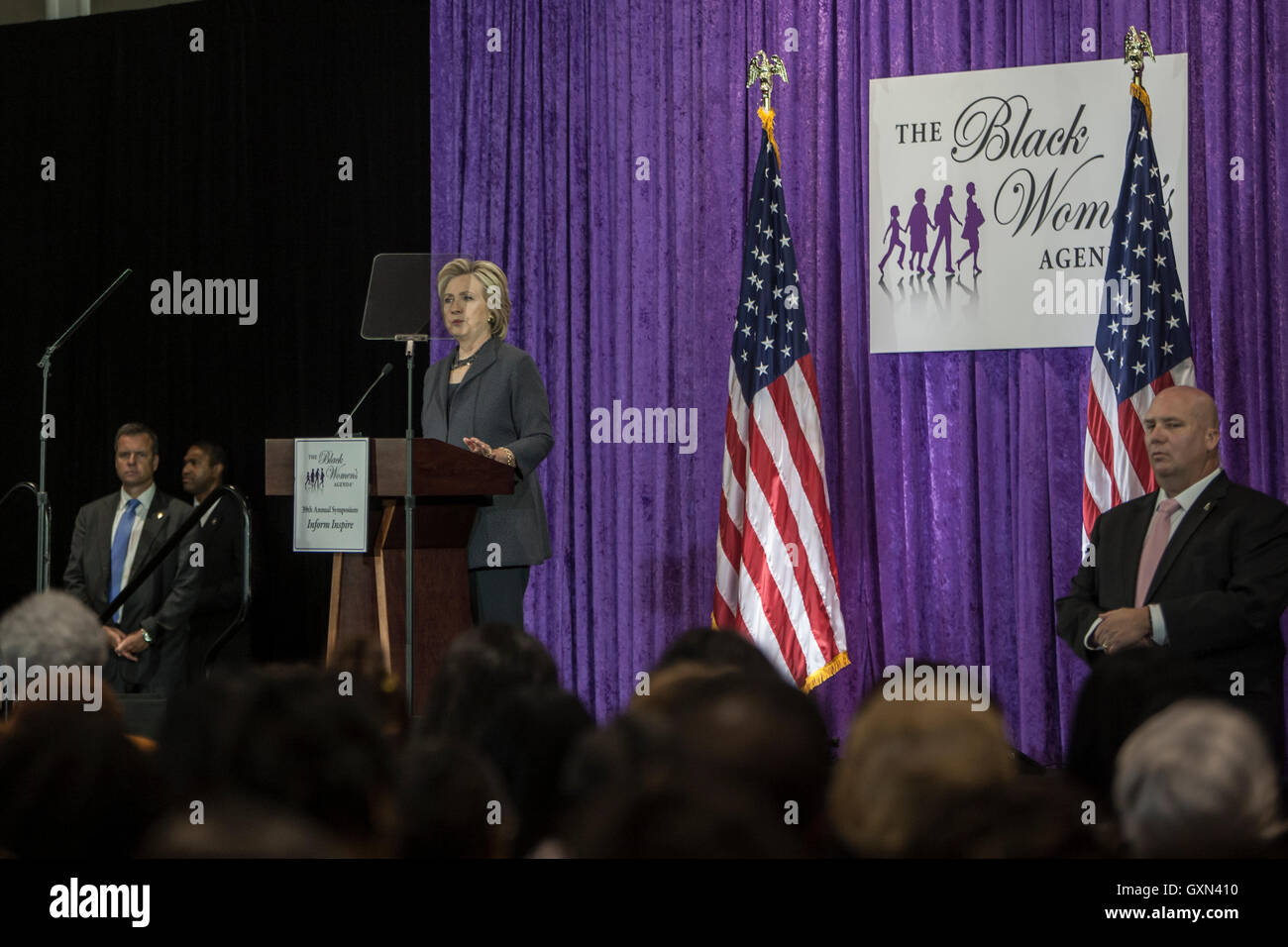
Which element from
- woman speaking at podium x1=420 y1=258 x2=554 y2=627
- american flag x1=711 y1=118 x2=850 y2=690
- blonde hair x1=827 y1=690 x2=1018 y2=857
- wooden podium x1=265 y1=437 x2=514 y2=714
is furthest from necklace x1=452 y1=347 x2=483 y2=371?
blonde hair x1=827 y1=690 x2=1018 y2=857

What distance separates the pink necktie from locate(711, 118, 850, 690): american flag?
1.47 m

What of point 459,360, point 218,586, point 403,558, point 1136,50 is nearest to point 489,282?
point 459,360

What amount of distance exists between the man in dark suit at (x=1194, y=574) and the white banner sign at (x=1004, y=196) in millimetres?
1349

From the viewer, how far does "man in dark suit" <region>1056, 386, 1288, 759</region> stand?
151 inches

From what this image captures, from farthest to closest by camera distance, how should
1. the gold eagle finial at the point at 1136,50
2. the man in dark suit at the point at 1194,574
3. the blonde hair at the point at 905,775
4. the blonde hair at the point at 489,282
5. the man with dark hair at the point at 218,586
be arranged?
the man with dark hair at the point at 218,586
the gold eagle finial at the point at 1136,50
the blonde hair at the point at 489,282
the man in dark suit at the point at 1194,574
the blonde hair at the point at 905,775

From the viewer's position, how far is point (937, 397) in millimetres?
5707

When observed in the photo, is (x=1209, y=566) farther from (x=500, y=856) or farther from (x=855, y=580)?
(x=500, y=856)

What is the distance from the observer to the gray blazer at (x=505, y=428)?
413 cm

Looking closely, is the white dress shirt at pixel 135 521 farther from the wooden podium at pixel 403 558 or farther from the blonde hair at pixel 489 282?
the blonde hair at pixel 489 282

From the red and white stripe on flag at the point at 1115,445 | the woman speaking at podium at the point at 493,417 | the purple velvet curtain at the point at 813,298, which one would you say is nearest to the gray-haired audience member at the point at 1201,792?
the woman speaking at podium at the point at 493,417

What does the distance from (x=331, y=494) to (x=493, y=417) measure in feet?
2.24

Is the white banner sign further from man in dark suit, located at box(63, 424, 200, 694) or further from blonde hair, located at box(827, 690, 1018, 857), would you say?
blonde hair, located at box(827, 690, 1018, 857)

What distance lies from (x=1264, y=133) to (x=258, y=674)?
4.85 meters

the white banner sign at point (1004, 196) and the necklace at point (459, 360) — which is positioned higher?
the white banner sign at point (1004, 196)
